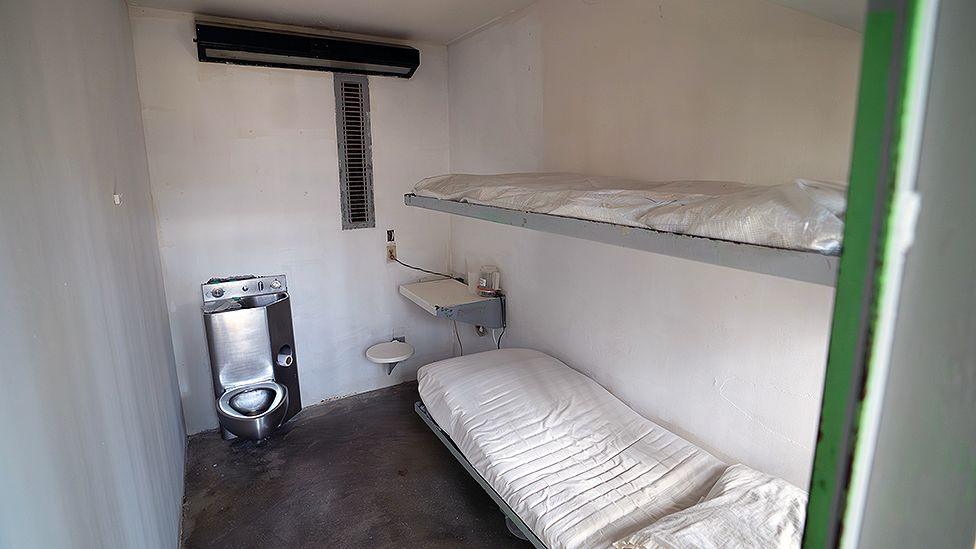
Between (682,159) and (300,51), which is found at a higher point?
(300,51)

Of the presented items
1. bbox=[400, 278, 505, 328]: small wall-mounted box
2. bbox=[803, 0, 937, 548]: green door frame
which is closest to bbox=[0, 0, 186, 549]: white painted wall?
bbox=[803, 0, 937, 548]: green door frame

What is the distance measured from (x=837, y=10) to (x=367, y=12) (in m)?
2.34

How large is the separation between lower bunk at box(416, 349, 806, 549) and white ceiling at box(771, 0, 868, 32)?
139 cm

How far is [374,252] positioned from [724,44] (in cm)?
253

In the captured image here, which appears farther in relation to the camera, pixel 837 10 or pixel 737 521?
pixel 737 521

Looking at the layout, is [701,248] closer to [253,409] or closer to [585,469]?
[585,469]

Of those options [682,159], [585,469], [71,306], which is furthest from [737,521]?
[71,306]

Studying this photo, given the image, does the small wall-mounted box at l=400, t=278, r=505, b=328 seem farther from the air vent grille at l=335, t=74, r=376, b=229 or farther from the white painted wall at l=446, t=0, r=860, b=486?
the air vent grille at l=335, t=74, r=376, b=229

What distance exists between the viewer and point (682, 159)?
1.98 metres

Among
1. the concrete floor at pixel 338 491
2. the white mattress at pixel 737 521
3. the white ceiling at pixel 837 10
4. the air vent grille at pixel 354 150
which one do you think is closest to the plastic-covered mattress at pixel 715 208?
the white ceiling at pixel 837 10

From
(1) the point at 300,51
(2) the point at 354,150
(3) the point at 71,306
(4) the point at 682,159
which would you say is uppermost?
(1) the point at 300,51

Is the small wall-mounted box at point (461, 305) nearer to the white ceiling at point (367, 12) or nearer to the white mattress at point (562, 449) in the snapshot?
the white mattress at point (562, 449)

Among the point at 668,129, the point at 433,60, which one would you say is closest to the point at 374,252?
the point at 433,60

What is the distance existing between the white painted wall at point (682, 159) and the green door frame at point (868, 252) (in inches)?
54.8
